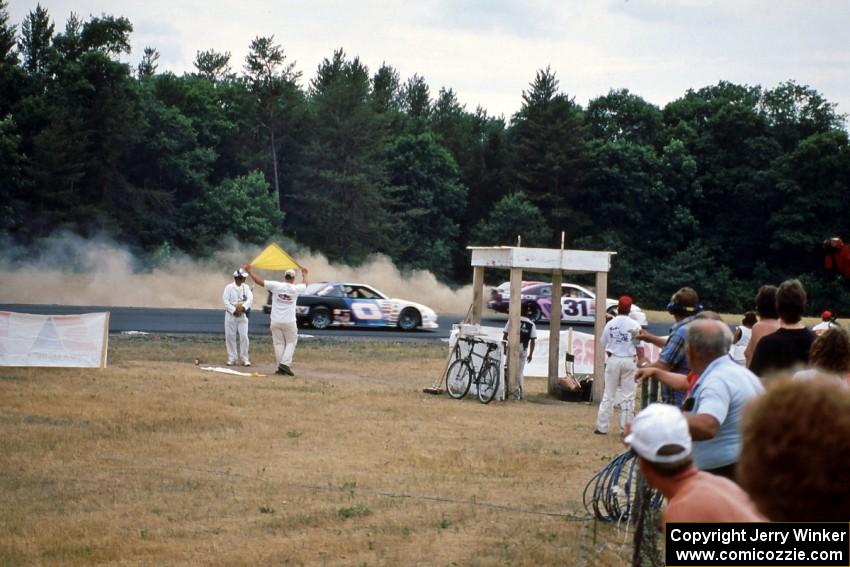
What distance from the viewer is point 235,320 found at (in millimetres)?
22344

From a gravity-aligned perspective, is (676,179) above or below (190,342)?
above

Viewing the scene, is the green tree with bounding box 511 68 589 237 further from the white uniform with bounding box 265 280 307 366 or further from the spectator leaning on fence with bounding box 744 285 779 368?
the spectator leaning on fence with bounding box 744 285 779 368

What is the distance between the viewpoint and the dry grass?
833 cm

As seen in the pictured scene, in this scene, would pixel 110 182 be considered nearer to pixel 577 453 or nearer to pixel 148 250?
pixel 148 250

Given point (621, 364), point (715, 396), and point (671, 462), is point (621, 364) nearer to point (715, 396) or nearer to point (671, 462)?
point (715, 396)

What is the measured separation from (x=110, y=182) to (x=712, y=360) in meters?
53.2

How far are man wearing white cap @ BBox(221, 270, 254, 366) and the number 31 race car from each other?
10.1 m

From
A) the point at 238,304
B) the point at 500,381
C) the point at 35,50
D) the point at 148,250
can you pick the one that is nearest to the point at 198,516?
the point at 500,381

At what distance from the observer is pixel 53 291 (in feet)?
159

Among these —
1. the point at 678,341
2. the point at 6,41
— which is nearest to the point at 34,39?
the point at 6,41

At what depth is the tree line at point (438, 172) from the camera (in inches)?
2245

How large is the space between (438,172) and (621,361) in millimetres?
57413

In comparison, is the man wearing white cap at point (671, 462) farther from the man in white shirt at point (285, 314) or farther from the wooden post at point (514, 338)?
the man in white shirt at point (285, 314)

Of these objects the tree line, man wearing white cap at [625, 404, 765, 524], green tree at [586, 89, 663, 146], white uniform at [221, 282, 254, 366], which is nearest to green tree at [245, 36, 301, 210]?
the tree line
